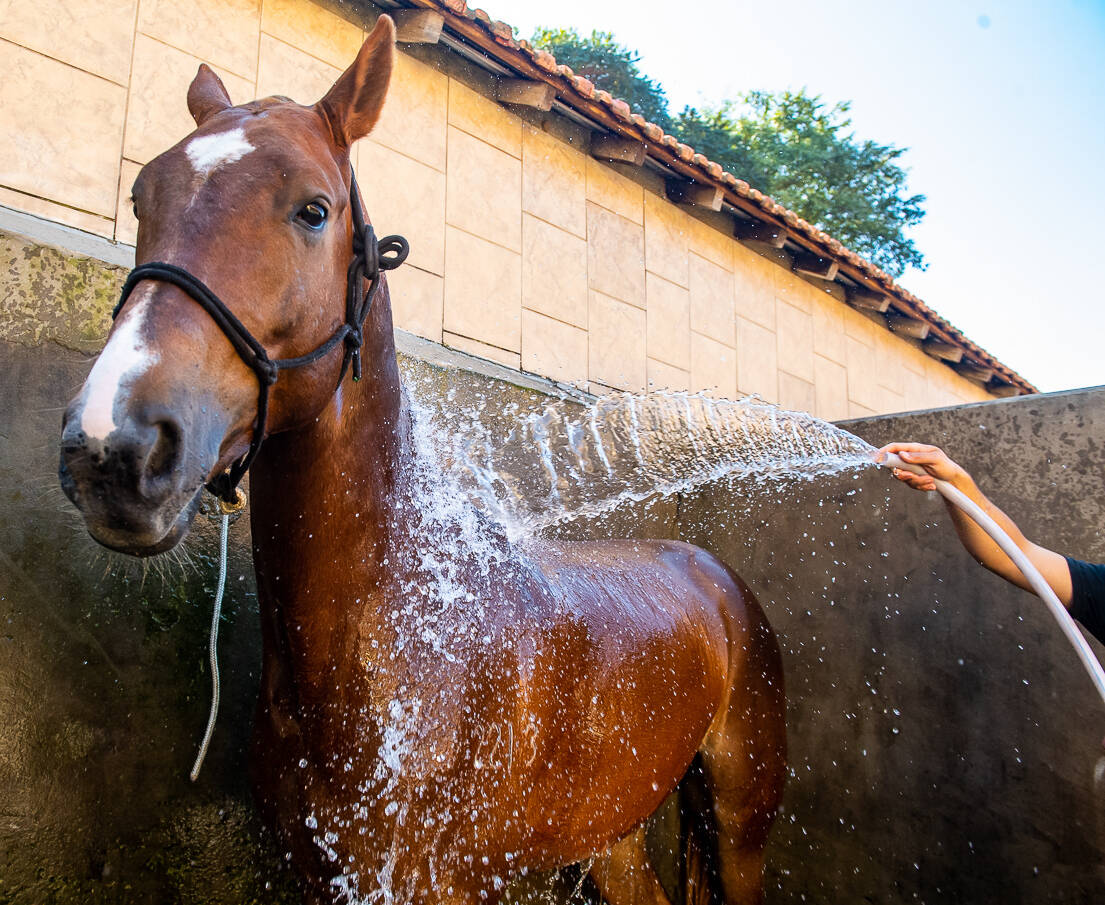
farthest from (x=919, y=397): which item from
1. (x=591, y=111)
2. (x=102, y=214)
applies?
(x=102, y=214)

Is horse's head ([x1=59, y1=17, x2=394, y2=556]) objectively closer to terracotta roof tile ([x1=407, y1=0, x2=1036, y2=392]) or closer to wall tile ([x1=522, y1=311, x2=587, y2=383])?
wall tile ([x1=522, y1=311, x2=587, y2=383])

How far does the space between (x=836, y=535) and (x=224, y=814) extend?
3.04 meters

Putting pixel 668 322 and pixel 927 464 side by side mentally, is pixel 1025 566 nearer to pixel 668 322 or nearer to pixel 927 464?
pixel 927 464

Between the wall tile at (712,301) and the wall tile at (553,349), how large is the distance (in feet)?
4.41

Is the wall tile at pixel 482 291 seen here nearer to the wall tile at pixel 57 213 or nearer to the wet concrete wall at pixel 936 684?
the wall tile at pixel 57 213

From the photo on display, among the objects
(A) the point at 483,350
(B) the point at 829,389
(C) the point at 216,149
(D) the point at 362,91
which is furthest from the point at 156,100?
(B) the point at 829,389

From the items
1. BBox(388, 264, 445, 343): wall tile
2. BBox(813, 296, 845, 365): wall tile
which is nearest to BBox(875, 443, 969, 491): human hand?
BBox(388, 264, 445, 343): wall tile

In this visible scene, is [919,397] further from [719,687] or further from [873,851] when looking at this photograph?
[719,687]

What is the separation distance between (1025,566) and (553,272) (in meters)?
3.40

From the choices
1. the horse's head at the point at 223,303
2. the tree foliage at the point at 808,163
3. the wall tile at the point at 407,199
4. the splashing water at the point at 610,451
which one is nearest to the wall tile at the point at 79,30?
the wall tile at the point at 407,199

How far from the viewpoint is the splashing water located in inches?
147

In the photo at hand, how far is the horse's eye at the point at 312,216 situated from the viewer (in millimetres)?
1578

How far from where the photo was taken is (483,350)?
14.9 feet

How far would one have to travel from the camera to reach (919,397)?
8.78 metres
